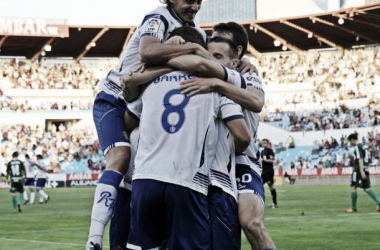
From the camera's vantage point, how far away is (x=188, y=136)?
4730 mm

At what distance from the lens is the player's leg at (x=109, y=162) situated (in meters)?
6.17

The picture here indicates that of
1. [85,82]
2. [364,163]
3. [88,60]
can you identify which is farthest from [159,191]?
[88,60]

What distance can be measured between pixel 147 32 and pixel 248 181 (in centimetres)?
144

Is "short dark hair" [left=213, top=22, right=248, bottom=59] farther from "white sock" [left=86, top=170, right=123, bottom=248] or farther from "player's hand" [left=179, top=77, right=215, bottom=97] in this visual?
"white sock" [left=86, top=170, right=123, bottom=248]

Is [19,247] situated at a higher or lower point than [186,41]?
lower

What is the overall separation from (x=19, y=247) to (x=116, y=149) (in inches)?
266

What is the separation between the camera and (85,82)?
6209cm

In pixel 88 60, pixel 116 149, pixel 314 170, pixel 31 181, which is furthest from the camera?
pixel 88 60

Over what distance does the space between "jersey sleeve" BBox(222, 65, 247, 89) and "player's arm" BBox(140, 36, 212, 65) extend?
0.59 ft

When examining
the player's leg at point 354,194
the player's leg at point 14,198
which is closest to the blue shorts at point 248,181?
the player's leg at point 354,194

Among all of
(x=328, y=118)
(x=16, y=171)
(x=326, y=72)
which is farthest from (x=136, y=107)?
(x=326, y=72)

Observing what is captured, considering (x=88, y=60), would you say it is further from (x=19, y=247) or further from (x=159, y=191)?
(x=159, y=191)

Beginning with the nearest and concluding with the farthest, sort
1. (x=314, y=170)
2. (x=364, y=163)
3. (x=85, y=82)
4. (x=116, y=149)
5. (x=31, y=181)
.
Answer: (x=116, y=149), (x=364, y=163), (x=31, y=181), (x=314, y=170), (x=85, y=82)

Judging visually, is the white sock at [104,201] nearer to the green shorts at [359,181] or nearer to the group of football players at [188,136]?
the group of football players at [188,136]
